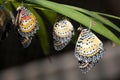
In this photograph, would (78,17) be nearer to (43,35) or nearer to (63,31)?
(63,31)

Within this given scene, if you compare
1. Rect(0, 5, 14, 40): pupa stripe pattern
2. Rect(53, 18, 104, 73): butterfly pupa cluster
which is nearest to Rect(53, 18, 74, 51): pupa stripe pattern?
Rect(53, 18, 104, 73): butterfly pupa cluster

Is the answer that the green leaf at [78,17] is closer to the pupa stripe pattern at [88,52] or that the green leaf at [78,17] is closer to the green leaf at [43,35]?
the pupa stripe pattern at [88,52]

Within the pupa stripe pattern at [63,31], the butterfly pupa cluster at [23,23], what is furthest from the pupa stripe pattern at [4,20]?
the pupa stripe pattern at [63,31]

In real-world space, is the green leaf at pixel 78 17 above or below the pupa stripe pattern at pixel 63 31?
above

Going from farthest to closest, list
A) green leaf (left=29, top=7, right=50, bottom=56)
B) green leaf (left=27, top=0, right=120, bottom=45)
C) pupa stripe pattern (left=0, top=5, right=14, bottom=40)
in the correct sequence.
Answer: green leaf (left=29, top=7, right=50, bottom=56) → pupa stripe pattern (left=0, top=5, right=14, bottom=40) → green leaf (left=27, top=0, right=120, bottom=45)

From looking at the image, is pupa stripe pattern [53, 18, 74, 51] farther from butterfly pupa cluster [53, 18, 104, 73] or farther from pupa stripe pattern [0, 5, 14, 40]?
pupa stripe pattern [0, 5, 14, 40]

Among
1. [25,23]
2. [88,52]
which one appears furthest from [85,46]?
[25,23]

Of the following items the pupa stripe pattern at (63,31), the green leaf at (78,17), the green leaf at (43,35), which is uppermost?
the green leaf at (78,17)

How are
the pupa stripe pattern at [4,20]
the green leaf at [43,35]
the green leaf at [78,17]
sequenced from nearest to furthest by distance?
1. the green leaf at [78,17]
2. the pupa stripe pattern at [4,20]
3. the green leaf at [43,35]

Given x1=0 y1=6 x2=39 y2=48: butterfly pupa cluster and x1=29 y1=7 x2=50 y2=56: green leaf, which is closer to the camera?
x1=0 y1=6 x2=39 y2=48: butterfly pupa cluster
